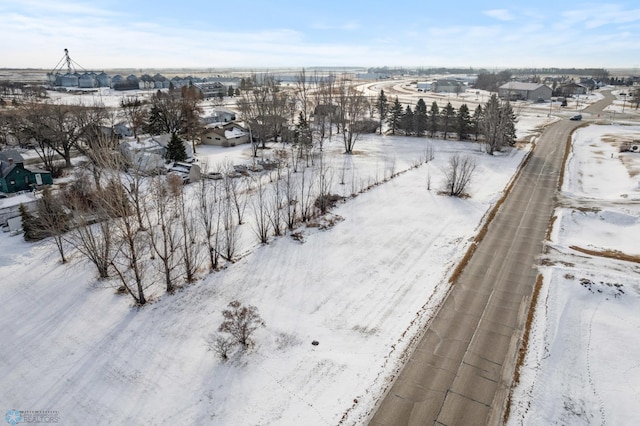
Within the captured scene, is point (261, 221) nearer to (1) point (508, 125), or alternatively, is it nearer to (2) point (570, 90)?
(1) point (508, 125)

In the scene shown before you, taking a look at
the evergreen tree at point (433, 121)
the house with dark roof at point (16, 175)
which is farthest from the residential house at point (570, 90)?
the house with dark roof at point (16, 175)

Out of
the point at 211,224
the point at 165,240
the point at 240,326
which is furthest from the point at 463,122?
the point at 240,326

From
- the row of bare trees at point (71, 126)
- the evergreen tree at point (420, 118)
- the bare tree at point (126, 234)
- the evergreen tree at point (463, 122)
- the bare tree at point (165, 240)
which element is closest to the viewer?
the bare tree at point (126, 234)

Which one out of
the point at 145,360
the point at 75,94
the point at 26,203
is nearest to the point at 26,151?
the point at 26,203

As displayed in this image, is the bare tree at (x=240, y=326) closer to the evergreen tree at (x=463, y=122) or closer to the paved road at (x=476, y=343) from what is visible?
the paved road at (x=476, y=343)

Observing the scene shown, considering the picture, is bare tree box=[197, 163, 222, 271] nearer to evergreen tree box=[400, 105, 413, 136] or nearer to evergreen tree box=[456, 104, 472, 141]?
evergreen tree box=[400, 105, 413, 136]

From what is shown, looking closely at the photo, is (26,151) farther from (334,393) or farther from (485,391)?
(485,391)
